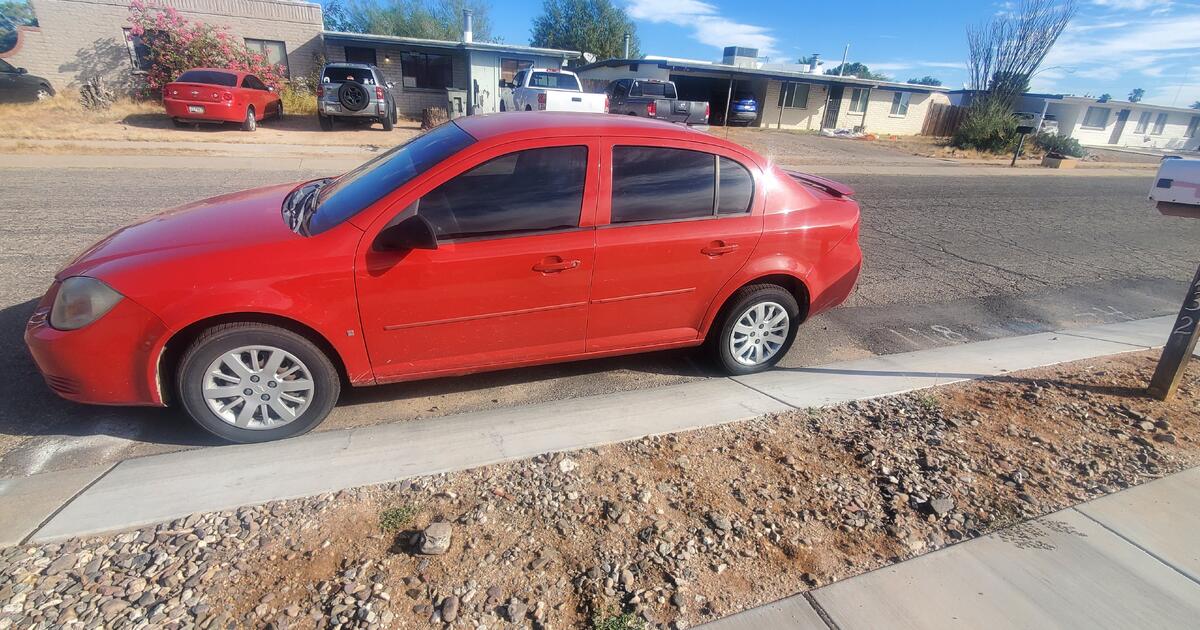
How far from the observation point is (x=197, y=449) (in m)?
3.04

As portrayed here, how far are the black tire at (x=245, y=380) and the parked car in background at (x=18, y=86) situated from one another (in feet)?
69.1

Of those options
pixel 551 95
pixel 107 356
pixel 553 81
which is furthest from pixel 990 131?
pixel 107 356

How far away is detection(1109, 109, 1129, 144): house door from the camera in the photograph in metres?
48.5

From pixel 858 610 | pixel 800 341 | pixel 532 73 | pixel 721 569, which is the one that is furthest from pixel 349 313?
pixel 532 73

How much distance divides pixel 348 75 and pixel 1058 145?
29.6 meters

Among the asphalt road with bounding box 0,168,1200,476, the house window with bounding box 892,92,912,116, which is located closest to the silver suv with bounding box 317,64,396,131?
the asphalt road with bounding box 0,168,1200,476

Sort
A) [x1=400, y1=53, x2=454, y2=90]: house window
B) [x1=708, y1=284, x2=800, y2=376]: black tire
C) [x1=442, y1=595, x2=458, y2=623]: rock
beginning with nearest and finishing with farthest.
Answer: [x1=442, y1=595, x2=458, y2=623]: rock → [x1=708, y1=284, x2=800, y2=376]: black tire → [x1=400, y1=53, x2=454, y2=90]: house window

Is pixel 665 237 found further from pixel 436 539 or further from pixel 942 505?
pixel 436 539

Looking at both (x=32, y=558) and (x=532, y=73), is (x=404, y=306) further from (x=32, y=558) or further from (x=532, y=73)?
(x=532, y=73)

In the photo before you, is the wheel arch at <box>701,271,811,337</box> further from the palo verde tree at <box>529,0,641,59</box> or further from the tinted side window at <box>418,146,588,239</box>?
the palo verde tree at <box>529,0,641,59</box>

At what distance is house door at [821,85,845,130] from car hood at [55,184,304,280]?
1477 inches

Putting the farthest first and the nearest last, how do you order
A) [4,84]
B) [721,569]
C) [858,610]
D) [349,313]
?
[4,84]
[349,313]
[721,569]
[858,610]

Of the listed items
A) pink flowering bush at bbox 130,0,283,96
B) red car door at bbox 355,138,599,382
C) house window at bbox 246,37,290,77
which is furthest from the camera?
house window at bbox 246,37,290,77

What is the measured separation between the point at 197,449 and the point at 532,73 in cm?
1828
